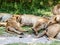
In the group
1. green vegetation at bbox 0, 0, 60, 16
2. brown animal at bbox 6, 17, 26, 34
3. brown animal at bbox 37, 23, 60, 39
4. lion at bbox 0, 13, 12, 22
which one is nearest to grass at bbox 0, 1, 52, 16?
green vegetation at bbox 0, 0, 60, 16

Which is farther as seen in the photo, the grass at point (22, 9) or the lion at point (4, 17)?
the grass at point (22, 9)

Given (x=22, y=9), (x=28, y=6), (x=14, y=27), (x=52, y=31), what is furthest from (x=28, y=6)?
(x=52, y=31)

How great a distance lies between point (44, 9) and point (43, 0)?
0.64 m

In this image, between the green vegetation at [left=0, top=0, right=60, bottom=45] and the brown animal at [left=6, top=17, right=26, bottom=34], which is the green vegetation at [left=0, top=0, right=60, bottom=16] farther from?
the brown animal at [left=6, top=17, right=26, bottom=34]

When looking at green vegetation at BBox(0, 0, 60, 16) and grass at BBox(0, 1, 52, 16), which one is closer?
grass at BBox(0, 1, 52, 16)

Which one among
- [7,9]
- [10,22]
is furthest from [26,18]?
[7,9]

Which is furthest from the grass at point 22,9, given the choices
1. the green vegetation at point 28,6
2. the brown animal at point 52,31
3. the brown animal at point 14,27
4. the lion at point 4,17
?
the brown animal at point 52,31

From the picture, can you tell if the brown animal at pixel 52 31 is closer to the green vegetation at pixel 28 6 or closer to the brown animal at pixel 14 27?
the brown animal at pixel 14 27

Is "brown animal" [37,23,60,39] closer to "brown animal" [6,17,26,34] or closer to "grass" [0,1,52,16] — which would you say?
"brown animal" [6,17,26,34]

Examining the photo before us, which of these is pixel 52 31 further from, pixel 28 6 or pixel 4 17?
pixel 28 6

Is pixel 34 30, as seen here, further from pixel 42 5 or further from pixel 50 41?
pixel 42 5

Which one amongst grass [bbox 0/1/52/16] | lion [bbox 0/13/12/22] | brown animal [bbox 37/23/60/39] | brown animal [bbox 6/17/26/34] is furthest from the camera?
grass [bbox 0/1/52/16]

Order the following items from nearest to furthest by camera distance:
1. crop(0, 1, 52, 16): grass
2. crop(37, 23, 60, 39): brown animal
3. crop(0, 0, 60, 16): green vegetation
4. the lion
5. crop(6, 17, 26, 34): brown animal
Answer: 1. crop(37, 23, 60, 39): brown animal
2. crop(6, 17, 26, 34): brown animal
3. the lion
4. crop(0, 1, 52, 16): grass
5. crop(0, 0, 60, 16): green vegetation

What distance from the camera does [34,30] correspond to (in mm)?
8984
